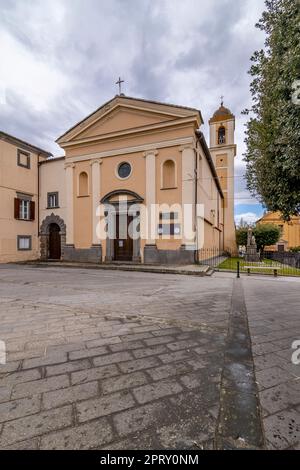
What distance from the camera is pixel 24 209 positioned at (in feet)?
60.8

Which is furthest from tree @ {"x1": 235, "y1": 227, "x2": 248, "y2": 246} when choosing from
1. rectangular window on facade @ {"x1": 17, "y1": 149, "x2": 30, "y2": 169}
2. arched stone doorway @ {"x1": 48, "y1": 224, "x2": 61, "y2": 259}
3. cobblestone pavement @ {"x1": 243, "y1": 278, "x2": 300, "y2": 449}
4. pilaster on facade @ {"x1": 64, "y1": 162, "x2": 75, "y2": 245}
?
cobblestone pavement @ {"x1": 243, "y1": 278, "x2": 300, "y2": 449}

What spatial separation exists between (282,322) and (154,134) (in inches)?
525

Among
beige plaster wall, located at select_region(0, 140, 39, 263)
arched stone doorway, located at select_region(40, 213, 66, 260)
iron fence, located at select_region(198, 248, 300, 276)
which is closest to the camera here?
iron fence, located at select_region(198, 248, 300, 276)

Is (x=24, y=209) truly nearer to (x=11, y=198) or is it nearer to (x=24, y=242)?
(x=11, y=198)

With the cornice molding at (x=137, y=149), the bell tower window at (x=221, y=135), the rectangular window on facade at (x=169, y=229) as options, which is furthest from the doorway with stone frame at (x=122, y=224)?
the bell tower window at (x=221, y=135)

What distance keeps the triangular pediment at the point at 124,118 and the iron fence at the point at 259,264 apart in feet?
26.7

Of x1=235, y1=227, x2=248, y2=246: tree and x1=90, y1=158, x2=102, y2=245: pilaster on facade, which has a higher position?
x1=90, y1=158, x2=102, y2=245: pilaster on facade

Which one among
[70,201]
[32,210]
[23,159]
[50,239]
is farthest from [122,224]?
[23,159]

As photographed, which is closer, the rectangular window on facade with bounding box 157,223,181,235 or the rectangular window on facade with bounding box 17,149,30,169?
the rectangular window on facade with bounding box 157,223,181,235

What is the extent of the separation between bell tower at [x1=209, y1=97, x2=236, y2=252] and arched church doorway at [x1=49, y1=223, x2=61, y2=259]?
64.1ft

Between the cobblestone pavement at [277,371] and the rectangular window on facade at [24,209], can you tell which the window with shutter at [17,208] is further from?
the cobblestone pavement at [277,371]

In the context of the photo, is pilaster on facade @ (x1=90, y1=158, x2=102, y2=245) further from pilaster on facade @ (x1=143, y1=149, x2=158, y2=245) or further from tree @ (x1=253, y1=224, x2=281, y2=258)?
tree @ (x1=253, y1=224, x2=281, y2=258)

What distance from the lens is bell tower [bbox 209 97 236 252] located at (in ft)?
96.4

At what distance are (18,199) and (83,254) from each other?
622cm
